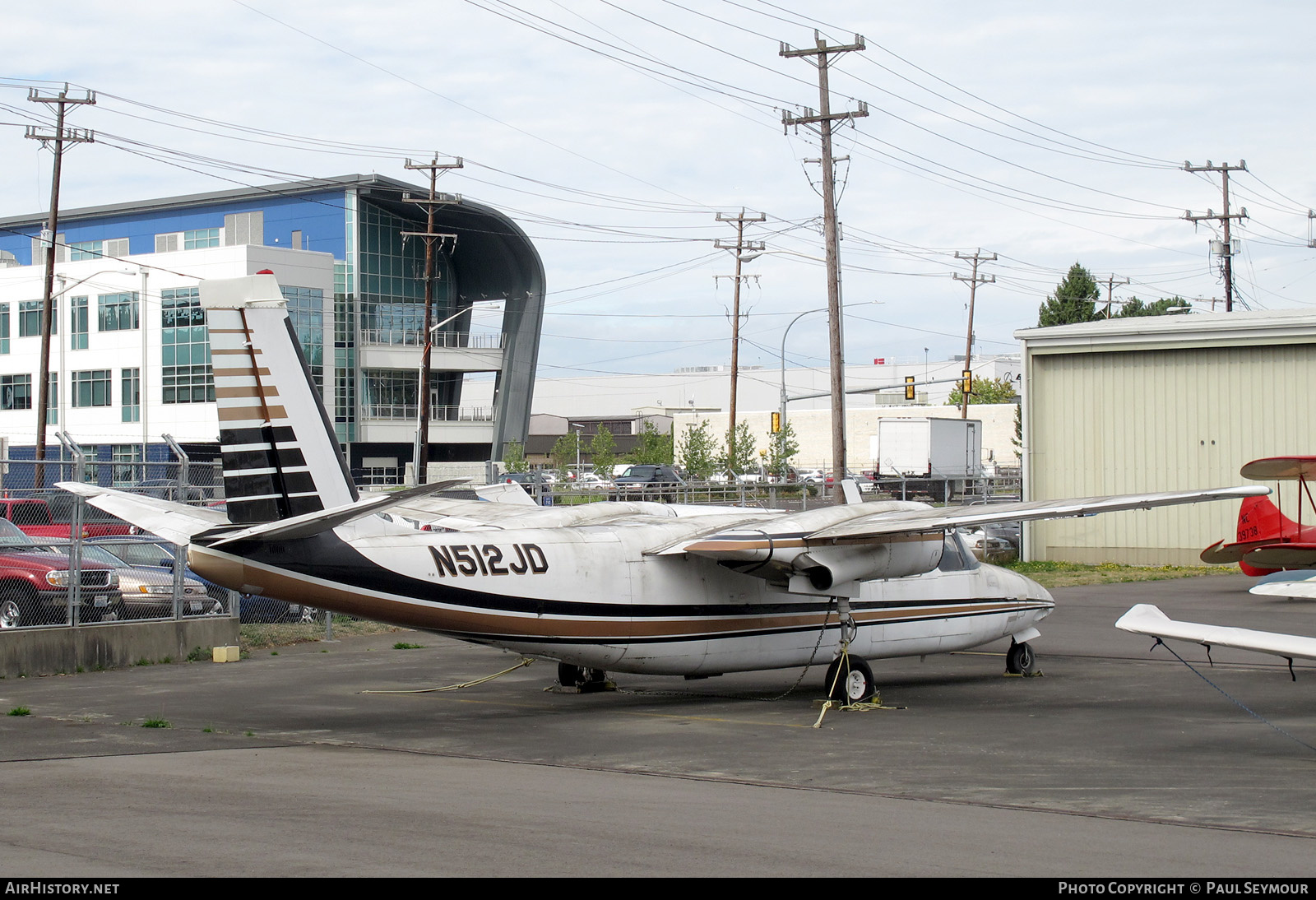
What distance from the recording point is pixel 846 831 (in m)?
8.16

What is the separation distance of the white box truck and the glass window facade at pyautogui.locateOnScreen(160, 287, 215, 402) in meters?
35.5

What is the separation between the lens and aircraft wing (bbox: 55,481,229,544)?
42.2 ft

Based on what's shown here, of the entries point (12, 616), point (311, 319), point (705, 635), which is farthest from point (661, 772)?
point (311, 319)

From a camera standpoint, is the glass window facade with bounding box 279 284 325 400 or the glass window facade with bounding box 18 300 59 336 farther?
the glass window facade with bounding box 18 300 59 336

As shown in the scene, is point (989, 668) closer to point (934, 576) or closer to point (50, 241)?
point (934, 576)

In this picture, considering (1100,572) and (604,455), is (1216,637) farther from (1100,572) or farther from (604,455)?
(604,455)

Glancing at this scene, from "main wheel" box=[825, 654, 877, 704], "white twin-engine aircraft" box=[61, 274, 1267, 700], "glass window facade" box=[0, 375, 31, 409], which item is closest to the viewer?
"white twin-engine aircraft" box=[61, 274, 1267, 700]

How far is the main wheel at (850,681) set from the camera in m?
14.3

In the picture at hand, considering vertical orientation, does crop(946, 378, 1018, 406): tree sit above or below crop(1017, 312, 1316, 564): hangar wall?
above

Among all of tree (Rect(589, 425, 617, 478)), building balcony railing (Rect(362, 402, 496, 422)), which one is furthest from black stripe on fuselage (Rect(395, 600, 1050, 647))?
building balcony railing (Rect(362, 402, 496, 422))

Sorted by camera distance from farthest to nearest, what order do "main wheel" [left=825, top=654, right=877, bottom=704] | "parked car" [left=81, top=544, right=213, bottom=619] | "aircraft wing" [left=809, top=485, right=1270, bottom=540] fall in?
"parked car" [left=81, top=544, right=213, bottom=619] < "main wheel" [left=825, top=654, right=877, bottom=704] < "aircraft wing" [left=809, top=485, right=1270, bottom=540]

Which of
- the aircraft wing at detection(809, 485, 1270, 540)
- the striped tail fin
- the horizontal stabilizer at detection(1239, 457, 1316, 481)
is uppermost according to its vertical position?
the striped tail fin

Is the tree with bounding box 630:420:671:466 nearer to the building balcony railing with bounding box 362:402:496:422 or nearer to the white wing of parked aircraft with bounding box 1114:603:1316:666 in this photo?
the building balcony railing with bounding box 362:402:496:422
